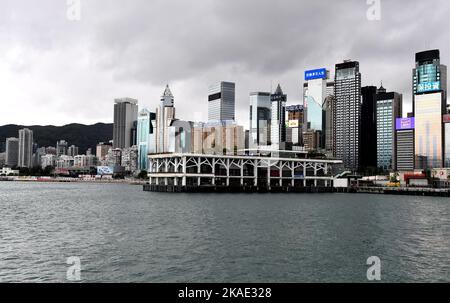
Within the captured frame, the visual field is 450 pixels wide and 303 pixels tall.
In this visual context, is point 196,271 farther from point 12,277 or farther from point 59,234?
point 59,234

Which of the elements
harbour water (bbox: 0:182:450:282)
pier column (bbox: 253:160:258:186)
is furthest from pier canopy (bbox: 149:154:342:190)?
harbour water (bbox: 0:182:450:282)

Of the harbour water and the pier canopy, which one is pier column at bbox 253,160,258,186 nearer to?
the pier canopy

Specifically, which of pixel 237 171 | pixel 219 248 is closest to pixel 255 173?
pixel 237 171

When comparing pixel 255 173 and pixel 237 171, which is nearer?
pixel 237 171

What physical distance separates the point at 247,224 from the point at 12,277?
27783 millimetres

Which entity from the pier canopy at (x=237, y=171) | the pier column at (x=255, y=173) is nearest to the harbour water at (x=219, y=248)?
the pier canopy at (x=237, y=171)

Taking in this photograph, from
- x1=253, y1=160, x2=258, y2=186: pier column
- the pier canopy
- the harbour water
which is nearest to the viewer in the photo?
the harbour water

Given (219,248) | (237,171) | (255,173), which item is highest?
(237,171)

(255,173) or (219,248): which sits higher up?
(255,173)

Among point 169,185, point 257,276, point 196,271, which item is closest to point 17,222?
point 196,271

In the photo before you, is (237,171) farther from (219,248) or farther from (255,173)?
(219,248)

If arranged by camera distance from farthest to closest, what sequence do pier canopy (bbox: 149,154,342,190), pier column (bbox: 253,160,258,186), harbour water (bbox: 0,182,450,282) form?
pier column (bbox: 253,160,258,186)
pier canopy (bbox: 149,154,342,190)
harbour water (bbox: 0,182,450,282)

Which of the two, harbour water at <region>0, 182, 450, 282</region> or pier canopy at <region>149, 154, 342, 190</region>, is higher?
pier canopy at <region>149, 154, 342, 190</region>

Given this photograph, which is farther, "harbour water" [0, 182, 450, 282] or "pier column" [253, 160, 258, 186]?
"pier column" [253, 160, 258, 186]
